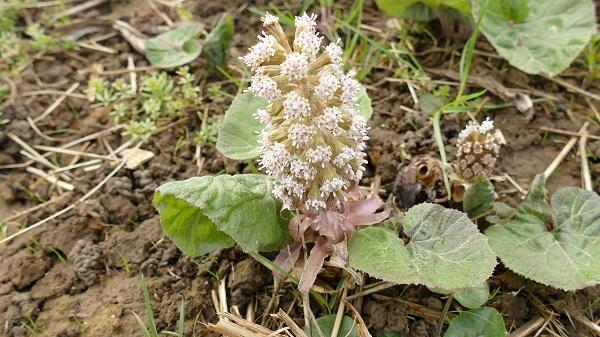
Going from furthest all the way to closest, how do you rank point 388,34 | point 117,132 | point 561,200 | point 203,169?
point 388,34, point 117,132, point 203,169, point 561,200

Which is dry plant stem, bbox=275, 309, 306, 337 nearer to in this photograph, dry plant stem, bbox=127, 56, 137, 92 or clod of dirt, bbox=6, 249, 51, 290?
clod of dirt, bbox=6, 249, 51, 290

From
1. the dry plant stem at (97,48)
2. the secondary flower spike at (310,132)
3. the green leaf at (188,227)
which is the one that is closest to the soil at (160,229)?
the dry plant stem at (97,48)

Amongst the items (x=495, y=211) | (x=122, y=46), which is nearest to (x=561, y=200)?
(x=495, y=211)

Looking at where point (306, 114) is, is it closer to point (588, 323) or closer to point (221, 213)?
point (221, 213)

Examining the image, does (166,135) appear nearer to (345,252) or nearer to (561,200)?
(345,252)

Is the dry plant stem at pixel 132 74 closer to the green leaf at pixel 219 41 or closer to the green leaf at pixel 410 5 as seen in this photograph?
the green leaf at pixel 219 41

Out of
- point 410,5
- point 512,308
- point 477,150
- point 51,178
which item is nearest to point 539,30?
point 410,5
